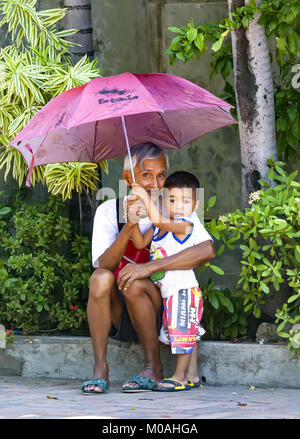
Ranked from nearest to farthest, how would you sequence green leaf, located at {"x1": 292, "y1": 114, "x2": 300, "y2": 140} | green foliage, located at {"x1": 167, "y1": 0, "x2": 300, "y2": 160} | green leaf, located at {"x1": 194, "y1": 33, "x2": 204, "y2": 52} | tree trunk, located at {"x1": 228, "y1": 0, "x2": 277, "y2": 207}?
1. green foliage, located at {"x1": 167, "y1": 0, "x2": 300, "y2": 160}
2. green leaf, located at {"x1": 194, "y1": 33, "x2": 204, "y2": 52}
3. tree trunk, located at {"x1": 228, "y1": 0, "x2": 277, "y2": 207}
4. green leaf, located at {"x1": 292, "y1": 114, "x2": 300, "y2": 140}

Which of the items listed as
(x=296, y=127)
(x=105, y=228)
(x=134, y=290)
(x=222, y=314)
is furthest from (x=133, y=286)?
(x=296, y=127)

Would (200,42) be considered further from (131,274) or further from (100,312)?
(100,312)

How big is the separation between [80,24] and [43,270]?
1818 mm

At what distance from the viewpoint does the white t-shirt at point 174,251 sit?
4.98 meters

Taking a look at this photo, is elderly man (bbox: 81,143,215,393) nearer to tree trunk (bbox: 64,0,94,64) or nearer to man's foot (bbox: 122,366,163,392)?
man's foot (bbox: 122,366,163,392)

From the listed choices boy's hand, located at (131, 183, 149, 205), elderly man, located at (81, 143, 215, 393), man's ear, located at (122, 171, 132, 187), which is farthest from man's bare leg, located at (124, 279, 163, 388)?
man's ear, located at (122, 171, 132, 187)

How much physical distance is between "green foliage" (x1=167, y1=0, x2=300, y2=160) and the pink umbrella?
0.43 metres

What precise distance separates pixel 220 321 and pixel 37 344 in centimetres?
121

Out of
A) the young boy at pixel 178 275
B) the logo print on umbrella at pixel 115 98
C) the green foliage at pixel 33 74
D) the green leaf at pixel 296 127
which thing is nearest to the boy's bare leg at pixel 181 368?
the young boy at pixel 178 275

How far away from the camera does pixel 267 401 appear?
452 cm

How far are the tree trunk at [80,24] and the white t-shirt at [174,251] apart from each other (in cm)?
186

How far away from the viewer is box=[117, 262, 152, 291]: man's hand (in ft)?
16.1

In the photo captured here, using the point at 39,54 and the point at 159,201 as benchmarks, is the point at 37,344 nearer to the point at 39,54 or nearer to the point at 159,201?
the point at 159,201
